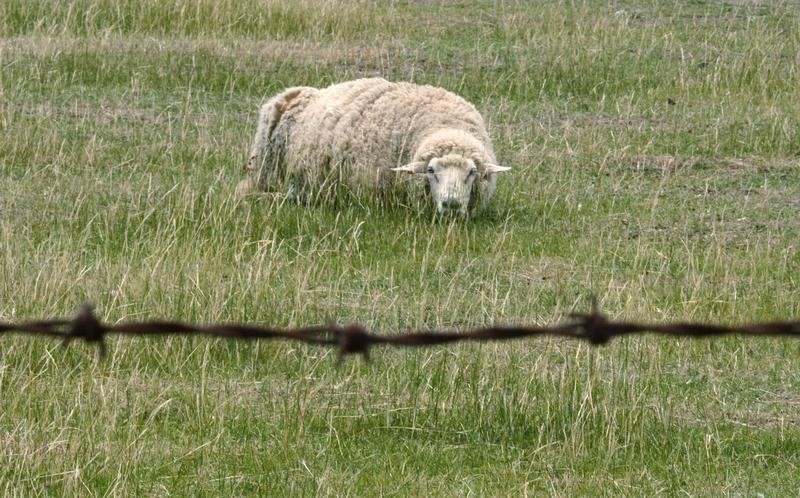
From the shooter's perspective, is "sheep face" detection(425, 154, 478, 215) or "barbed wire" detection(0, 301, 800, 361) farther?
"sheep face" detection(425, 154, 478, 215)

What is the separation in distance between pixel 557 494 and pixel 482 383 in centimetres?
107

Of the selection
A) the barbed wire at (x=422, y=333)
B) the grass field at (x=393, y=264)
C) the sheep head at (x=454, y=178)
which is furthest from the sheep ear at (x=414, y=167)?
the barbed wire at (x=422, y=333)

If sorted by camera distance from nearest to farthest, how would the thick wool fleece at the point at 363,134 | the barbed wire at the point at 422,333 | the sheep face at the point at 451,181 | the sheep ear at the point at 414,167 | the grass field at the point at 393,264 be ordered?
the barbed wire at the point at 422,333 → the grass field at the point at 393,264 → the sheep face at the point at 451,181 → the sheep ear at the point at 414,167 → the thick wool fleece at the point at 363,134

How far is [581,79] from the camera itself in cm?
1502

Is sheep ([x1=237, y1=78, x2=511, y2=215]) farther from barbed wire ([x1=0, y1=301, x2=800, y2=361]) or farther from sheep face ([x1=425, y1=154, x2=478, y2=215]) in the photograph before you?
barbed wire ([x1=0, y1=301, x2=800, y2=361])

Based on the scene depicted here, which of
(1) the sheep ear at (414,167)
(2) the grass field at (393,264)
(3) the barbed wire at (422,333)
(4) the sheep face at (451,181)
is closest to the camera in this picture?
(3) the barbed wire at (422,333)

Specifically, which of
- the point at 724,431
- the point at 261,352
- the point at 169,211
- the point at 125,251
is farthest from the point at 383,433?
the point at 169,211

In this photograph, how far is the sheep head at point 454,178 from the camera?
10109mm

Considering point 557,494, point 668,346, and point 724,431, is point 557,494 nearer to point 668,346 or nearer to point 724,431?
point 724,431

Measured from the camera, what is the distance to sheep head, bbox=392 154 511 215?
10109 mm

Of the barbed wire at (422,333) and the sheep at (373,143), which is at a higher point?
the barbed wire at (422,333)

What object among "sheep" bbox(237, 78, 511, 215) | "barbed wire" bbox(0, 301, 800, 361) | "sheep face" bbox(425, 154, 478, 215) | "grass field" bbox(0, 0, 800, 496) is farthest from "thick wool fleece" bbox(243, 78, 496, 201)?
"barbed wire" bbox(0, 301, 800, 361)

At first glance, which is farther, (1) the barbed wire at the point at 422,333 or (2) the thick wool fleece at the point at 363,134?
(2) the thick wool fleece at the point at 363,134

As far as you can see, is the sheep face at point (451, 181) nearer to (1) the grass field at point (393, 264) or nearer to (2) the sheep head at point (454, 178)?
(2) the sheep head at point (454, 178)
